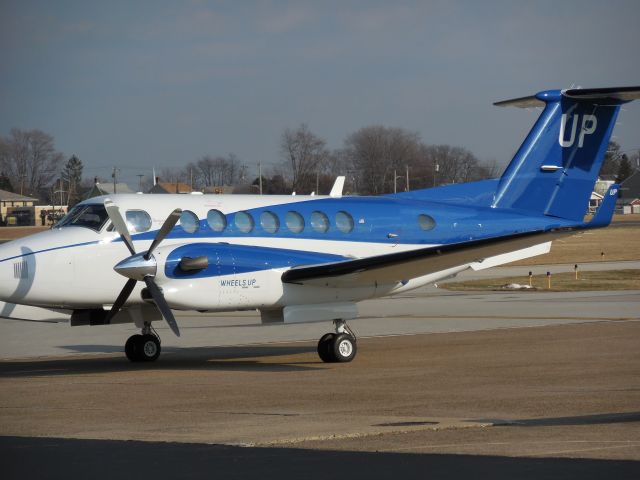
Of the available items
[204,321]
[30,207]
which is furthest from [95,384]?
[30,207]

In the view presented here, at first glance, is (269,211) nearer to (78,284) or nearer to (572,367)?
(78,284)

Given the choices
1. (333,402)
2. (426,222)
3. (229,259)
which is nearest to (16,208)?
(426,222)

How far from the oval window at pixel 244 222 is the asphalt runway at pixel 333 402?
8.19 ft

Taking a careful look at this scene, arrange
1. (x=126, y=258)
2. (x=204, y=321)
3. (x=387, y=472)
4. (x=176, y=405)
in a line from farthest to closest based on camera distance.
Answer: (x=204, y=321)
(x=126, y=258)
(x=176, y=405)
(x=387, y=472)

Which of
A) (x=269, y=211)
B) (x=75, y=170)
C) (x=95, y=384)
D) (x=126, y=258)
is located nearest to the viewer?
(x=95, y=384)

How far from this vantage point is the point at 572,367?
52.7ft

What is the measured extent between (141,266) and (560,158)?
9652 millimetres

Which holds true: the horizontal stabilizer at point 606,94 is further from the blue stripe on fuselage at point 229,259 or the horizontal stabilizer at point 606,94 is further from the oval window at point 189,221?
the oval window at point 189,221

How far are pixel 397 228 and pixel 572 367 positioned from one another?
4.77 m

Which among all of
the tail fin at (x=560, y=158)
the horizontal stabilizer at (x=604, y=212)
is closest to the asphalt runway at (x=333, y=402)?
the horizontal stabilizer at (x=604, y=212)

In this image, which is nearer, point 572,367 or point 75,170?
point 572,367

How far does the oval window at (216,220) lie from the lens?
1767 centimetres

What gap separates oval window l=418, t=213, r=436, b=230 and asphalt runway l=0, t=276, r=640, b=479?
2427mm

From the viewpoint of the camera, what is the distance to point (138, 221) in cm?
1725
